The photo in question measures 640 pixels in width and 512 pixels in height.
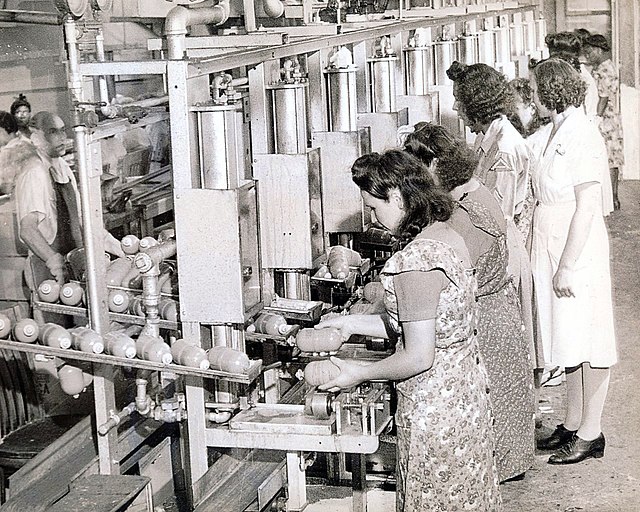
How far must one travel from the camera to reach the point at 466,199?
2.99m

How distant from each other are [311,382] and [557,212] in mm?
1559

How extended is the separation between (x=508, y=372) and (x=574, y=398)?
1.80ft

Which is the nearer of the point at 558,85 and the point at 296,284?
the point at 296,284

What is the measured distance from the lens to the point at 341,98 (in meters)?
3.45

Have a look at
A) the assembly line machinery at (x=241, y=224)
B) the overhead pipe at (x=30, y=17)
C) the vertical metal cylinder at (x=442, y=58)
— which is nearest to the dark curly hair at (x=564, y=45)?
the vertical metal cylinder at (x=442, y=58)

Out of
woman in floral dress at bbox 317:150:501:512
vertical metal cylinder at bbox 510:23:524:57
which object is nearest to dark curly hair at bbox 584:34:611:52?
vertical metal cylinder at bbox 510:23:524:57

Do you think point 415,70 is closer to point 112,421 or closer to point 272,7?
point 272,7

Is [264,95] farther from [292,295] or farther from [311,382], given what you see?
[311,382]

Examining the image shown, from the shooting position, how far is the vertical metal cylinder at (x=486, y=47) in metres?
6.30

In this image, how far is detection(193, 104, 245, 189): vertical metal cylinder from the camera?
2357mm

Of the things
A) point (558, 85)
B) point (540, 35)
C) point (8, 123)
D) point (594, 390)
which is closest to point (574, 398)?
point (594, 390)

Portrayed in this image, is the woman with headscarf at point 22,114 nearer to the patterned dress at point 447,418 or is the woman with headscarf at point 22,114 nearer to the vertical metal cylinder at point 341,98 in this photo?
the vertical metal cylinder at point 341,98

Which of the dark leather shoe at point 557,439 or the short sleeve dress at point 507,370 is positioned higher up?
the short sleeve dress at point 507,370

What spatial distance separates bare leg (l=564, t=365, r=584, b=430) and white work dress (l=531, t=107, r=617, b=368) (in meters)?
0.10
